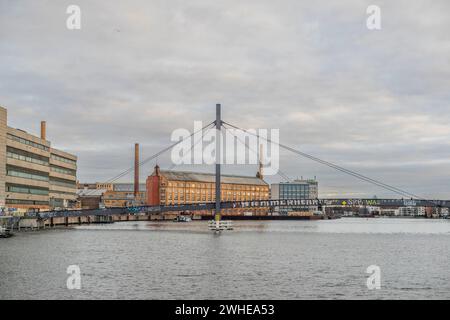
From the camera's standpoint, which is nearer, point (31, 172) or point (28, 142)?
point (28, 142)

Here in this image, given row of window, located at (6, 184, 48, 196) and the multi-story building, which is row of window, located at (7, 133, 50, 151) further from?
row of window, located at (6, 184, 48, 196)

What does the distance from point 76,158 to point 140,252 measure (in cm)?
12824

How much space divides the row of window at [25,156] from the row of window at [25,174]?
2543 millimetres

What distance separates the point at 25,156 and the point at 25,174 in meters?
4.33

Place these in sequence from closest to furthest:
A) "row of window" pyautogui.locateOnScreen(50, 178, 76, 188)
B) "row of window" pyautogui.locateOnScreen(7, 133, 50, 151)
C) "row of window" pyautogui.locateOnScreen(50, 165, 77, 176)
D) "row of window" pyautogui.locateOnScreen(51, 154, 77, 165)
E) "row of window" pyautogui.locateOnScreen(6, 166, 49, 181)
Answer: "row of window" pyautogui.locateOnScreen(7, 133, 50, 151)
"row of window" pyautogui.locateOnScreen(6, 166, 49, 181)
"row of window" pyautogui.locateOnScreen(50, 165, 77, 176)
"row of window" pyautogui.locateOnScreen(51, 154, 77, 165)
"row of window" pyautogui.locateOnScreen(50, 178, 76, 188)

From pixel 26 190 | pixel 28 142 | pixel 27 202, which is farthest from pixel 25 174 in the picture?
pixel 28 142

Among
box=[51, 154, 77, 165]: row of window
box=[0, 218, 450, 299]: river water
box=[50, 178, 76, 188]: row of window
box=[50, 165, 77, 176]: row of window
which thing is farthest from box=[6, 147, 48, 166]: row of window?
box=[0, 218, 450, 299]: river water

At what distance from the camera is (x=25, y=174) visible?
142 m

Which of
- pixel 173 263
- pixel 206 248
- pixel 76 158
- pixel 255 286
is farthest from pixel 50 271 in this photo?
pixel 76 158

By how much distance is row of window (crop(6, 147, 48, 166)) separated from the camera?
131 m

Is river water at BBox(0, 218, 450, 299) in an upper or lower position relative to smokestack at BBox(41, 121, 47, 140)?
lower

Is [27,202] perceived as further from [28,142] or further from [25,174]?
[28,142]

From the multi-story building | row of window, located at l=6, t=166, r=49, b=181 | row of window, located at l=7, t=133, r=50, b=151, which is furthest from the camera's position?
row of window, located at l=6, t=166, r=49, b=181
